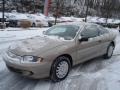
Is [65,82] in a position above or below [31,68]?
below

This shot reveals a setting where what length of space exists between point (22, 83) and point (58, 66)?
3.13ft

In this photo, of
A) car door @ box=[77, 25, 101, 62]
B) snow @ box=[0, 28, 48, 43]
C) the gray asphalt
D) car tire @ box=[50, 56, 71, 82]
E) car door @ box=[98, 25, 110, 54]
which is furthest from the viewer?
snow @ box=[0, 28, 48, 43]

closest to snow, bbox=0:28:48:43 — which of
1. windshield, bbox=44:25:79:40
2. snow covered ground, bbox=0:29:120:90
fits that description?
windshield, bbox=44:25:79:40

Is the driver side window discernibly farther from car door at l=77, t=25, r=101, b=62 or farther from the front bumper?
the front bumper

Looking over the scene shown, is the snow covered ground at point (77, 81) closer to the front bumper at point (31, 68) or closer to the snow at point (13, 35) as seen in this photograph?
the front bumper at point (31, 68)

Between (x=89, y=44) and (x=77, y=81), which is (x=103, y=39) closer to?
(x=89, y=44)

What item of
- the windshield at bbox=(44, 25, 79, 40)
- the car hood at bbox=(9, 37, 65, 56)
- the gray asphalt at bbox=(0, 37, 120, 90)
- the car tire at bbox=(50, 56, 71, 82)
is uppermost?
the windshield at bbox=(44, 25, 79, 40)

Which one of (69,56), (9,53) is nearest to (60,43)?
(69,56)

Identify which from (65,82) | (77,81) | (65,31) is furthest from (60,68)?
(65,31)

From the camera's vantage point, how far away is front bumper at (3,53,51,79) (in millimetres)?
4523

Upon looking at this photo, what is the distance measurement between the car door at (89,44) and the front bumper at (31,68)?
129cm

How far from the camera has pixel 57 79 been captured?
16.6ft

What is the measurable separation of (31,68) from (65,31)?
192 centimetres

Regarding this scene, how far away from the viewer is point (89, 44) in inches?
235
